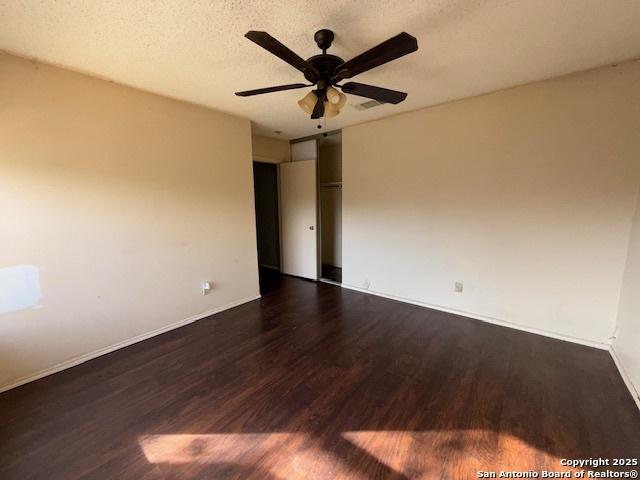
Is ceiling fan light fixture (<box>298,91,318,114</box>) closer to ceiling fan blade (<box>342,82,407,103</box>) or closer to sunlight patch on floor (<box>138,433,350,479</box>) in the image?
ceiling fan blade (<box>342,82,407,103</box>)

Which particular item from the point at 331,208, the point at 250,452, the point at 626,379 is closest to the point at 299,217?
the point at 331,208

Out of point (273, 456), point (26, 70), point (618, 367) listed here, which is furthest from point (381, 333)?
point (26, 70)

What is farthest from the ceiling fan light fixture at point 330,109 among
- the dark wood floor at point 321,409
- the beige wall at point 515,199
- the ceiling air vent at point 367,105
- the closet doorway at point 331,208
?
the closet doorway at point 331,208

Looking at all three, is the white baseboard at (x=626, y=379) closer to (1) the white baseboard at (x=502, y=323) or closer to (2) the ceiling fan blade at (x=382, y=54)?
(1) the white baseboard at (x=502, y=323)

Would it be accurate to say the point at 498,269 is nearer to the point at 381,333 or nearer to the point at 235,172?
the point at 381,333

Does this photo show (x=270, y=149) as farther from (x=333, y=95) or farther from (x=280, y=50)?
(x=280, y=50)

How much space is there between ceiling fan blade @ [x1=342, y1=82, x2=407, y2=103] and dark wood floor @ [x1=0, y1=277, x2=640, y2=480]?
2079mm

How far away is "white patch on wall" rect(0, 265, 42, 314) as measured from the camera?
1.96 meters

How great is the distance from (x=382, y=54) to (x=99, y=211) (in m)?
2.55

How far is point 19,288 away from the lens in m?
2.02

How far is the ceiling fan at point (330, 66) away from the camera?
1353 mm

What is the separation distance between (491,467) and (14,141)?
3.65m

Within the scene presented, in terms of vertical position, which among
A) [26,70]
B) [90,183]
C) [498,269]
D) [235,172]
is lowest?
[498,269]

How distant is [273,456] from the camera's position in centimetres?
148
